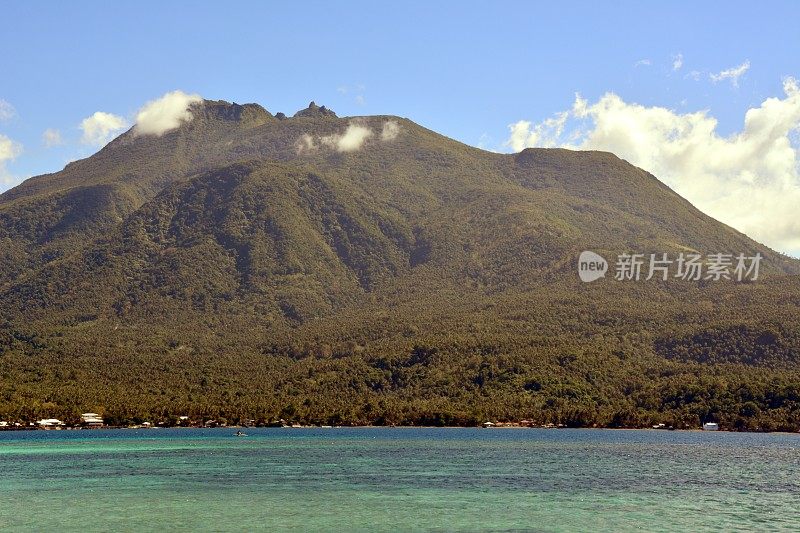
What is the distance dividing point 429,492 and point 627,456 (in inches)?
2031

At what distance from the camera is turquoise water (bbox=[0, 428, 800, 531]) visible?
7075 cm

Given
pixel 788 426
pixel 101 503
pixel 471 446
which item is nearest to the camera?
pixel 101 503

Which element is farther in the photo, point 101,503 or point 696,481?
point 696,481

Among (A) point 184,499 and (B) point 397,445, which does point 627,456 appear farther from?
(A) point 184,499

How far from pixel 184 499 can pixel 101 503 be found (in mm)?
6151

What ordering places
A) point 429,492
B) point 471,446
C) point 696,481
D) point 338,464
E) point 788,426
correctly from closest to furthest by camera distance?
point 429,492
point 696,481
point 338,464
point 471,446
point 788,426

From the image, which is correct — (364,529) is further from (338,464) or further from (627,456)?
(627,456)

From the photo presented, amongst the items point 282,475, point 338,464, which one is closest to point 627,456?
point 338,464

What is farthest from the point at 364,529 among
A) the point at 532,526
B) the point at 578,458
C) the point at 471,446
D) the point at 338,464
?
the point at 471,446

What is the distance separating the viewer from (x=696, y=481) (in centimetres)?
9756

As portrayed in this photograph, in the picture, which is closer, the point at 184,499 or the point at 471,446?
the point at 184,499

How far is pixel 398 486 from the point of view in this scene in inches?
3617

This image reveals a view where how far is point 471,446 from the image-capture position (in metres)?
152

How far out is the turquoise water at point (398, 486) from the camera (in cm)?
7075
